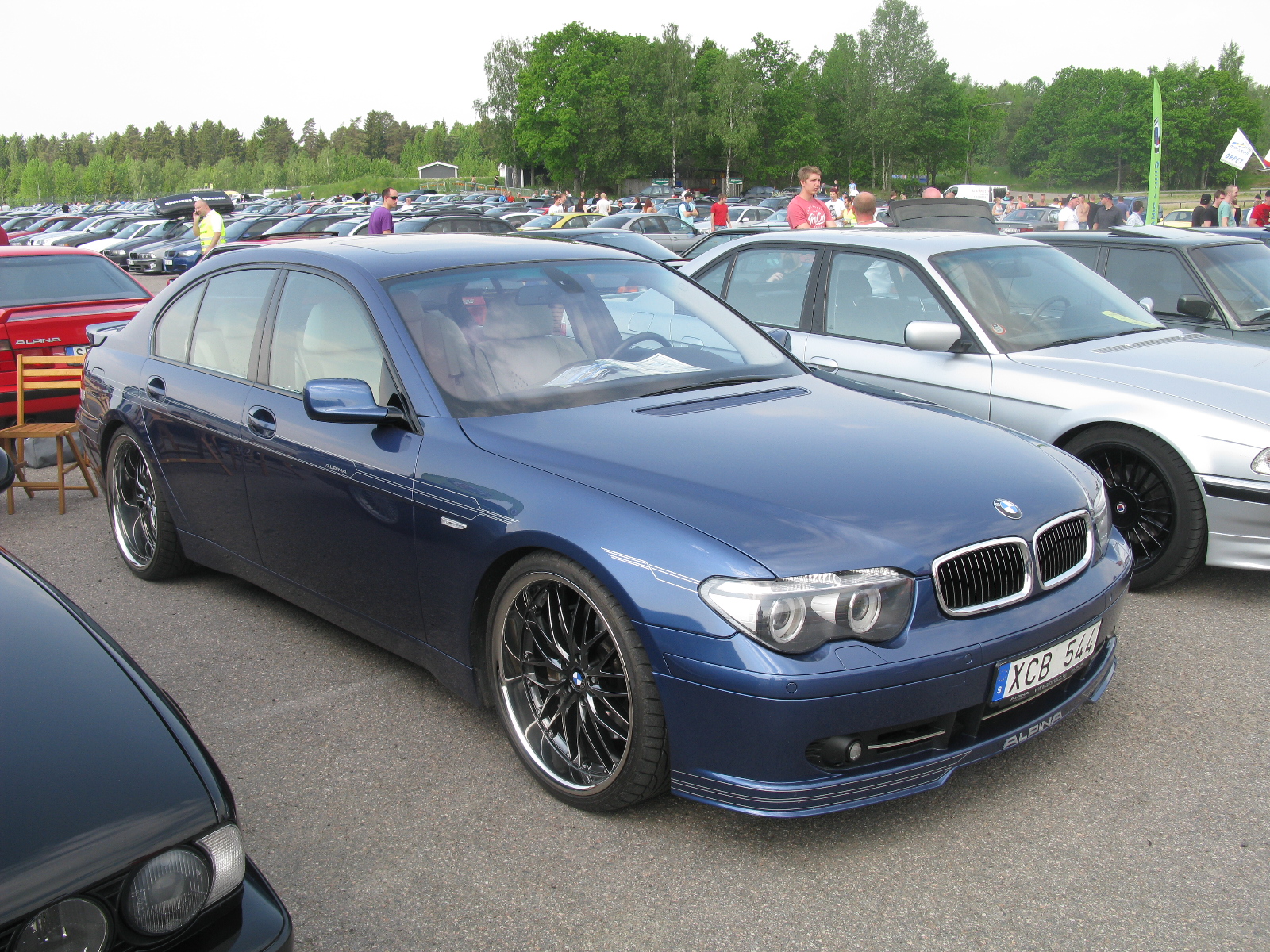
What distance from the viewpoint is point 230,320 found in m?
4.20

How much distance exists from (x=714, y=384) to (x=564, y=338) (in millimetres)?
536

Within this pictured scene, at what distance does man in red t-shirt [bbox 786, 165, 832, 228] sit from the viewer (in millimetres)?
9625

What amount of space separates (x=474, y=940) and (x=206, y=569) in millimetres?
3148

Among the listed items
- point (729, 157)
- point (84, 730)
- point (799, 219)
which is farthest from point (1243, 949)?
point (729, 157)

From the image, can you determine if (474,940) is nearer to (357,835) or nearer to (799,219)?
(357,835)

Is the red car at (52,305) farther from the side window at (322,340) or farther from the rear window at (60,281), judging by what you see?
the side window at (322,340)

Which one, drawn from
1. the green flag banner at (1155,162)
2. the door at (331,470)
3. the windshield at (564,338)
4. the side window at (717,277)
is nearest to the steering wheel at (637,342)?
the windshield at (564,338)

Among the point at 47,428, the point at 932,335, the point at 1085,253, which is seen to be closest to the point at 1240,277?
the point at 1085,253

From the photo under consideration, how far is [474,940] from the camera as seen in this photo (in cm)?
234

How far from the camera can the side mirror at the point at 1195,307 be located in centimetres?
645

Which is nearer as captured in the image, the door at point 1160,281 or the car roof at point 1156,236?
the door at point 1160,281

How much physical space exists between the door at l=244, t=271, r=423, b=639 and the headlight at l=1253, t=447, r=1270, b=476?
3.30 meters

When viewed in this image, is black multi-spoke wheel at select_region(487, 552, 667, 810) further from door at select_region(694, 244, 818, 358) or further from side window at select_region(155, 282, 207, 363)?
door at select_region(694, 244, 818, 358)

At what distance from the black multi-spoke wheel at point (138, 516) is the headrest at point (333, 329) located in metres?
1.33
